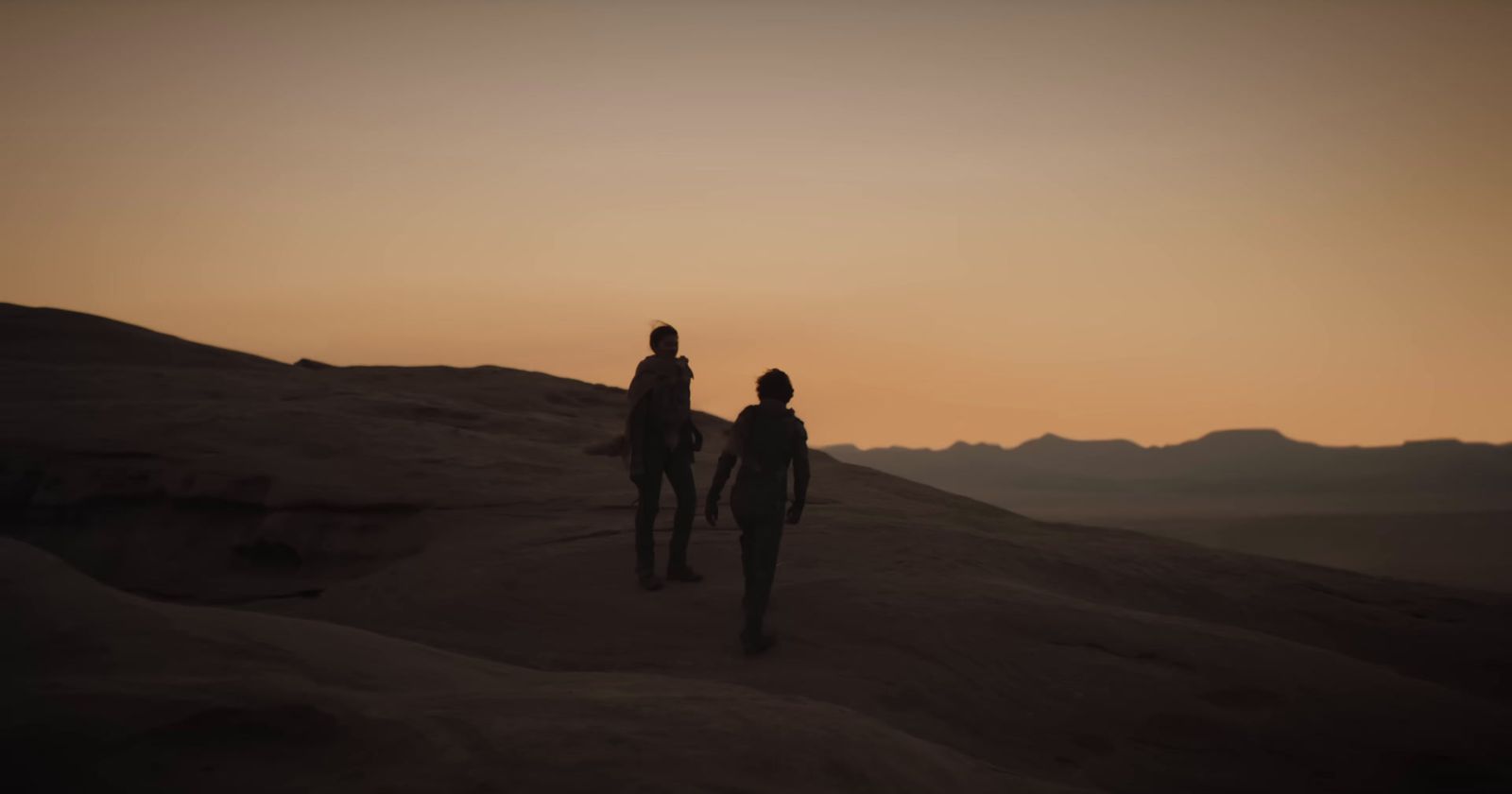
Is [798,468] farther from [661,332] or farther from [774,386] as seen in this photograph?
[661,332]

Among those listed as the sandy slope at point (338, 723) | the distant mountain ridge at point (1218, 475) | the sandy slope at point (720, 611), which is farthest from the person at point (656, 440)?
the distant mountain ridge at point (1218, 475)

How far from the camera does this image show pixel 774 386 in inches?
292

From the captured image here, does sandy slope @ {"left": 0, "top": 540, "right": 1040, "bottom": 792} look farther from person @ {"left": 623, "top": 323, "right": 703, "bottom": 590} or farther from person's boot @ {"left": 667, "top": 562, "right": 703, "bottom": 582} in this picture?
person's boot @ {"left": 667, "top": 562, "right": 703, "bottom": 582}

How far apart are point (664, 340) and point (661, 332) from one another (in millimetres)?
79

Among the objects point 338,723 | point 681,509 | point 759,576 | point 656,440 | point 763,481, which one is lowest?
point 338,723

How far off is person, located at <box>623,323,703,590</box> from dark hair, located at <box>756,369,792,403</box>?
3.61 ft

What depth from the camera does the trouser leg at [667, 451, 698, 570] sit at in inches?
326

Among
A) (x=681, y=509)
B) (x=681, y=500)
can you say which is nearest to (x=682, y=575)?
(x=681, y=509)

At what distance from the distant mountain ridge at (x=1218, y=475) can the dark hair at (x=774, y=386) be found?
218ft

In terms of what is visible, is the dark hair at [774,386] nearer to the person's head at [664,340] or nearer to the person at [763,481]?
the person at [763,481]

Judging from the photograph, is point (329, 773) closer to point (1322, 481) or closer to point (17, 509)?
point (17, 509)

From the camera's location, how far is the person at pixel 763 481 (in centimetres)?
706

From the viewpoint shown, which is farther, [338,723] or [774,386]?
[774,386]

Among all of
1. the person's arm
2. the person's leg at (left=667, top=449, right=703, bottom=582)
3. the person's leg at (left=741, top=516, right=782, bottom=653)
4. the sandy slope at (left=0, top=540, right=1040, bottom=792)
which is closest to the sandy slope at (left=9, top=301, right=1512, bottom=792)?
the sandy slope at (left=0, top=540, right=1040, bottom=792)
